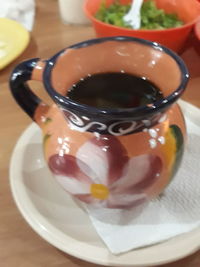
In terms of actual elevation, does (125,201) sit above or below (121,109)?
below

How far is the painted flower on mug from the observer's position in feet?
1.38

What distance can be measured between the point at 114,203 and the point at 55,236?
0.23ft

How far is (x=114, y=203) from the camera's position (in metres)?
0.46

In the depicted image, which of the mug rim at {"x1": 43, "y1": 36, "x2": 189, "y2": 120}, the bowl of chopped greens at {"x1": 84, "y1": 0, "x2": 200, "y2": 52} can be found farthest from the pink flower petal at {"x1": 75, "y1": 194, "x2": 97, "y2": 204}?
the bowl of chopped greens at {"x1": 84, "y1": 0, "x2": 200, "y2": 52}

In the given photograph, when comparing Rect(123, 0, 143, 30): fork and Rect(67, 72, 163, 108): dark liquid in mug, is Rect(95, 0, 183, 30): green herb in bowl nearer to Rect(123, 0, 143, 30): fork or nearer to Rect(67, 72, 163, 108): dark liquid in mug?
Rect(123, 0, 143, 30): fork

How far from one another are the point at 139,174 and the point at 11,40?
0.51m

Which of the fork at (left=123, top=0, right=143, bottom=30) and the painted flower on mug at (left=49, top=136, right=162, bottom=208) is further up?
the painted flower on mug at (left=49, top=136, right=162, bottom=208)

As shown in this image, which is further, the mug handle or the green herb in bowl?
the green herb in bowl

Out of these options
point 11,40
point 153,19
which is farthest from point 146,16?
point 11,40

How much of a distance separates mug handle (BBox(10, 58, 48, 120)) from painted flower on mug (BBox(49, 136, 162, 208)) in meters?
0.08

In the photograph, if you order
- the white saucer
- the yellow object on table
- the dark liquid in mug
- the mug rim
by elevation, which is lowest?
the yellow object on table

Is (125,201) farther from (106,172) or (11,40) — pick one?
(11,40)

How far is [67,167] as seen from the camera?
442mm

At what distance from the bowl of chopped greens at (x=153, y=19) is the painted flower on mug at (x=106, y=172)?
0.37 m
